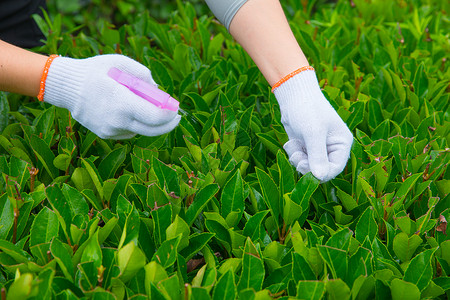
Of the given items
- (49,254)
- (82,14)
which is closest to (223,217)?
(49,254)

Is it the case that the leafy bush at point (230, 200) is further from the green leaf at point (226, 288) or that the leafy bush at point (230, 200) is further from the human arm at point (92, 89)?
the human arm at point (92, 89)

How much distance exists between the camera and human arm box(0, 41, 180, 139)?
158 centimetres

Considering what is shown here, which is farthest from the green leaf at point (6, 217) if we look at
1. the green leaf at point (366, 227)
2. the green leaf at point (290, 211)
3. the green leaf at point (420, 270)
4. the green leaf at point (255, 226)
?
the green leaf at point (420, 270)

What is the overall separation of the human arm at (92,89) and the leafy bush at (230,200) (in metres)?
0.13

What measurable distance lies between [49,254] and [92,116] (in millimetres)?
499

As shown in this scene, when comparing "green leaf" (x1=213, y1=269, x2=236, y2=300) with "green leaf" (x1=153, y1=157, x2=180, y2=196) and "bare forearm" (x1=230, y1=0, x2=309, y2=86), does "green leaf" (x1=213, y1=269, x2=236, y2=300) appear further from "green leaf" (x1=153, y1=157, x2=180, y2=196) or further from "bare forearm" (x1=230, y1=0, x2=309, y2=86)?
"bare forearm" (x1=230, y1=0, x2=309, y2=86)

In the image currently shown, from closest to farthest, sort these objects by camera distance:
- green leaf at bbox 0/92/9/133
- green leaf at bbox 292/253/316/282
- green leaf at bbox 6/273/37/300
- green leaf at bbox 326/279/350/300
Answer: green leaf at bbox 6/273/37/300 < green leaf at bbox 326/279/350/300 < green leaf at bbox 292/253/316/282 < green leaf at bbox 0/92/9/133

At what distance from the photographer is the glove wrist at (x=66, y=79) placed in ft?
5.27

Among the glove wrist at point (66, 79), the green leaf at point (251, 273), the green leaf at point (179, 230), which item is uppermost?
the glove wrist at point (66, 79)

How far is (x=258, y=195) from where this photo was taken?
1647 mm

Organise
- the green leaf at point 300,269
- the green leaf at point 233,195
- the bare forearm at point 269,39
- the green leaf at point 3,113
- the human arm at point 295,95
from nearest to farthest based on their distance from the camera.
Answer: the green leaf at point 300,269
the green leaf at point 233,195
the human arm at point 295,95
the bare forearm at point 269,39
the green leaf at point 3,113

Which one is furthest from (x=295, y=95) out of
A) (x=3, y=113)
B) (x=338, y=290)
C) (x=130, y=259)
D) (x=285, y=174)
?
(x=3, y=113)

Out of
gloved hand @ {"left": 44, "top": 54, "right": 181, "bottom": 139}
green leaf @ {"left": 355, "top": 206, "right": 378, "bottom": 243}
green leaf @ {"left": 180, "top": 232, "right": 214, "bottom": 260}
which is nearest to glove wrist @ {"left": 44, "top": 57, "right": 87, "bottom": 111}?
gloved hand @ {"left": 44, "top": 54, "right": 181, "bottom": 139}

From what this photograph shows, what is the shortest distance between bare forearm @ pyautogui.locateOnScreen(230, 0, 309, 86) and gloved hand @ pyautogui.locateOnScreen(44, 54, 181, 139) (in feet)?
1.37
